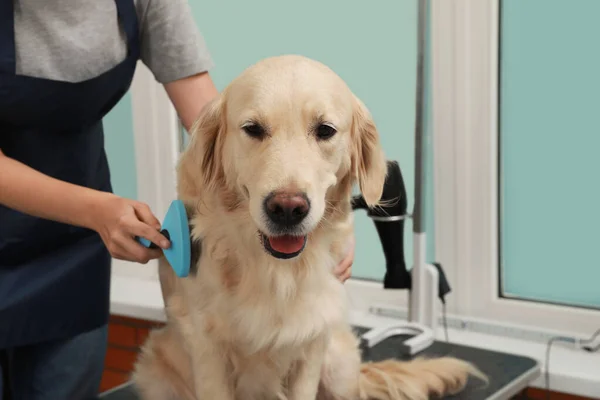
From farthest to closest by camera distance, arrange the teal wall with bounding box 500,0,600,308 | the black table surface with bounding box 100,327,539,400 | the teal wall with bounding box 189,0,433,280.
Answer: the teal wall with bounding box 189,0,433,280
the teal wall with bounding box 500,0,600,308
the black table surface with bounding box 100,327,539,400

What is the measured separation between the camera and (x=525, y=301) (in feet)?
6.37

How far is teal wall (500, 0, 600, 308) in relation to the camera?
176 centimetres

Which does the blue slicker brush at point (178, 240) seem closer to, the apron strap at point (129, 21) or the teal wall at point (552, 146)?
the apron strap at point (129, 21)

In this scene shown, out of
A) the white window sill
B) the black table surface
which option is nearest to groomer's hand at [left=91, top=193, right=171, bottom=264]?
the black table surface

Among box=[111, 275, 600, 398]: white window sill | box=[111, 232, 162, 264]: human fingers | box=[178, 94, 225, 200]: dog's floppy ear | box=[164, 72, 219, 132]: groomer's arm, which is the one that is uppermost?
box=[164, 72, 219, 132]: groomer's arm

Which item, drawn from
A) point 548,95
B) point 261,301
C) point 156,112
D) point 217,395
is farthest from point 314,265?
point 156,112

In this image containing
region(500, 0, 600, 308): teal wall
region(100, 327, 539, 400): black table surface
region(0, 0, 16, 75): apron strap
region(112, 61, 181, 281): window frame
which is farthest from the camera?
region(112, 61, 181, 281): window frame

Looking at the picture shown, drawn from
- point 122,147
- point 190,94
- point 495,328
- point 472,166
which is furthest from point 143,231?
point 122,147

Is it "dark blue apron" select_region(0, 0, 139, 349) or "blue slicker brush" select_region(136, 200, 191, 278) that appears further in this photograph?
"dark blue apron" select_region(0, 0, 139, 349)

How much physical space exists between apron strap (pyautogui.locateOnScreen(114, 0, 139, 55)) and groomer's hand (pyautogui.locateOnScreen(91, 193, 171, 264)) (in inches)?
13.4

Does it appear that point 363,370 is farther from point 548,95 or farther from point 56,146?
point 548,95

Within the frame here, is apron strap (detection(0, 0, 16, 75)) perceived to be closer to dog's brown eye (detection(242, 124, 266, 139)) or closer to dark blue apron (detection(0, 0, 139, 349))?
dark blue apron (detection(0, 0, 139, 349))

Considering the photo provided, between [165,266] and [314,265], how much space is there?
0.91 feet

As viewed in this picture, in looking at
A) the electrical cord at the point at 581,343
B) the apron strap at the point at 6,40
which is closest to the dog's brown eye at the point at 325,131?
the apron strap at the point at 6,40
